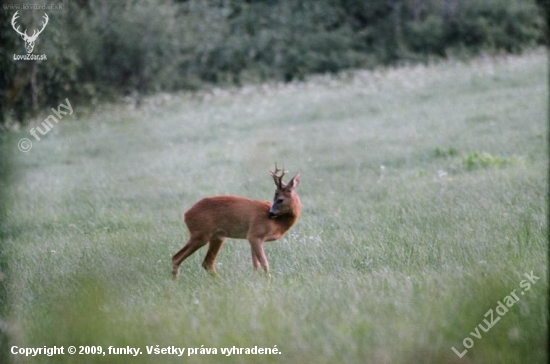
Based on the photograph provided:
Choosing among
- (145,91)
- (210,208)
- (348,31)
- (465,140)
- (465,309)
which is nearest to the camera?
(465,309)

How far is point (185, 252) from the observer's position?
764 centimetres

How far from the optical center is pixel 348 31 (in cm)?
3981

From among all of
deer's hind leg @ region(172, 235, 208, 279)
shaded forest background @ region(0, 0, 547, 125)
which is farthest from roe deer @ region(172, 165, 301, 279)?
shaded forest background @ region(0, 0, 547, 125)

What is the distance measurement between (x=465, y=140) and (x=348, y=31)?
24.7 metres

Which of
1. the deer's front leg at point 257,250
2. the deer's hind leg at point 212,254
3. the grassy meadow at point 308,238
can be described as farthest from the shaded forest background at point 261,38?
the deer's front leg at point 257,250

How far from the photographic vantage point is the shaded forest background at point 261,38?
29469mm

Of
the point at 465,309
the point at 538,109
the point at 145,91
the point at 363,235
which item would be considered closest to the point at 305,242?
the point at 363,235

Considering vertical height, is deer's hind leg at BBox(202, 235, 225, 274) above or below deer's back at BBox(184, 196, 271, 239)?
below

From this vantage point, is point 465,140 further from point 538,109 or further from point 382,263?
point 382,263

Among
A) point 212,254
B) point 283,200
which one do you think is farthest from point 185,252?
point 283,200

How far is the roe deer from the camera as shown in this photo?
7.68 metres

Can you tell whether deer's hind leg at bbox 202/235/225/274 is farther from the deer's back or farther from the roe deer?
the deer's back

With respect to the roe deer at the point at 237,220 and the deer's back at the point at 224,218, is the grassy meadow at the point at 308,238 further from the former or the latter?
the deer's back at the point at 224,218

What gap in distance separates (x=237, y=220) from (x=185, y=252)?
23.0 inches
